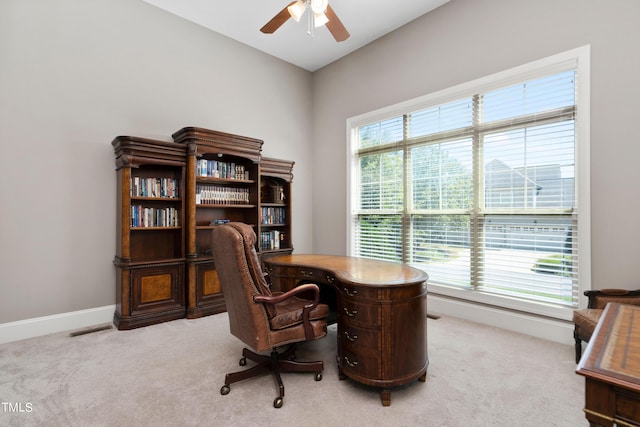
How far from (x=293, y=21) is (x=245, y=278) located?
3.72m

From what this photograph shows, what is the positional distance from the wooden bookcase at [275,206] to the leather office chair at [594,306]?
11.4 feet

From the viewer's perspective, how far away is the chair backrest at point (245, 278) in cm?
196

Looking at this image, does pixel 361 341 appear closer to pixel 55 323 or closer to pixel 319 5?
pixel 319 5

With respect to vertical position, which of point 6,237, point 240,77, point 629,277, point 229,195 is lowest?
point 629,277

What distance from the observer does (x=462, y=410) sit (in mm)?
1895

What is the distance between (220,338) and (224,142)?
233 centimetres

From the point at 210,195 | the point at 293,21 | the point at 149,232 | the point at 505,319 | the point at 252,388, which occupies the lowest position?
the point at 252,388

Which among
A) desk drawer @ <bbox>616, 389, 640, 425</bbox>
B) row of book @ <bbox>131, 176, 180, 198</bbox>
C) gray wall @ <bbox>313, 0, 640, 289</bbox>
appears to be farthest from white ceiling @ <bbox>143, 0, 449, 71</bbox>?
desk drawer @ <bbox>616, 389, 640, 425</bbox>

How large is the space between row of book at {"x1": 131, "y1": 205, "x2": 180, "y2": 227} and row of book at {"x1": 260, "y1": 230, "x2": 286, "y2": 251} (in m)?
1.25

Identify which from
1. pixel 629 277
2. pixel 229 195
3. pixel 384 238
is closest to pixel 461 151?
pixel 384 238

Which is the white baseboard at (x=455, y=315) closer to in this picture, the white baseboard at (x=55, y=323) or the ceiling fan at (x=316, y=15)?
the white baseboard at (x=55, y=323)

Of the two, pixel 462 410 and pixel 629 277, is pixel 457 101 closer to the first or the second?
pixel 629 277

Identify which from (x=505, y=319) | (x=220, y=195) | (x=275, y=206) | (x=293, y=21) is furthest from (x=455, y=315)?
(x=293, y=21)

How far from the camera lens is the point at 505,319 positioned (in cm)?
325
